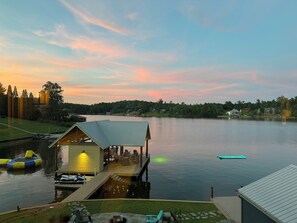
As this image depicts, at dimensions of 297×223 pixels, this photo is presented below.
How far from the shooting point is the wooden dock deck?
70.7 feet

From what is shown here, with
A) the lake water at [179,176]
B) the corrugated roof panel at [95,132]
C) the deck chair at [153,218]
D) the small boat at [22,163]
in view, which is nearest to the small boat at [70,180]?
the lake water at [179,176]

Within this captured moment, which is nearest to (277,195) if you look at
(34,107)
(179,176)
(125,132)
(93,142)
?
(179,176)

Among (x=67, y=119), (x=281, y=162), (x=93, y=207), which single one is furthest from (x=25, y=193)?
(x=67, y=119)

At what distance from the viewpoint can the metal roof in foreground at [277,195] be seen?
9.95 metres

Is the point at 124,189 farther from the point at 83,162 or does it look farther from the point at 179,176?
the point at 179,176

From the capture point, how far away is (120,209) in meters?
18.0

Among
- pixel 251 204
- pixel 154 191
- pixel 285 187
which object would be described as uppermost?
pixel 285 187

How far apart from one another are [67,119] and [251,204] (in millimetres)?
110449

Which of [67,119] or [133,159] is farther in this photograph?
[67,119]

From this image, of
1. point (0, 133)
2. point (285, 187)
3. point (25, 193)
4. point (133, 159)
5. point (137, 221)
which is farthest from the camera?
point (0, 133)

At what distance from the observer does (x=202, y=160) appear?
43625mm

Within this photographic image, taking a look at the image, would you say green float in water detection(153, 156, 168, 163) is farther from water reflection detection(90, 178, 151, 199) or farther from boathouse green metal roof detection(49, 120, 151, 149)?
water reflection detection(90, 178, 151, 199)

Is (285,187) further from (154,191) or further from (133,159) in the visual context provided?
(133,159)

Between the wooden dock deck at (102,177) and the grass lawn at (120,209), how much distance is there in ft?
8.04
